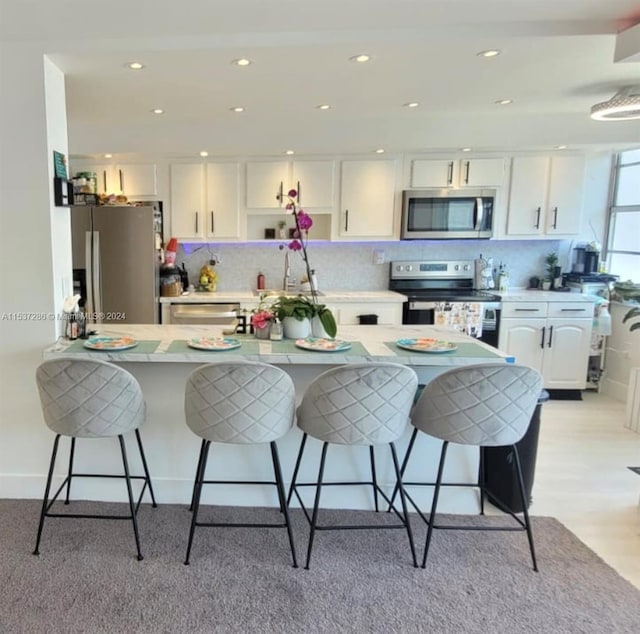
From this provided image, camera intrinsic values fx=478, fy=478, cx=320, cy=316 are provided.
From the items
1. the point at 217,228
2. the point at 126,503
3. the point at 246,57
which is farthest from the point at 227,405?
the point at 217,228

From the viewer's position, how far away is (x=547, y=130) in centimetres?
397

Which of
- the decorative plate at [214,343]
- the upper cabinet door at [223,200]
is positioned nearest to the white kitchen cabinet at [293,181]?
the upper cabinet door at [223,200]

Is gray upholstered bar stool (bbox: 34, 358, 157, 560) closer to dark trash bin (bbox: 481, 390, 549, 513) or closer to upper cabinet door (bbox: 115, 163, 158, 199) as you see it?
dark trash bin (bbox: 481, 390, 549, 513)

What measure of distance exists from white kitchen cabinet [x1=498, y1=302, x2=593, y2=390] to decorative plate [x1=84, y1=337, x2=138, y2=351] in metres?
3.36

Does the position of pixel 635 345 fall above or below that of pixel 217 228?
below

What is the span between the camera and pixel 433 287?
498 cm

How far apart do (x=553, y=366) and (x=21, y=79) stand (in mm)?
4611

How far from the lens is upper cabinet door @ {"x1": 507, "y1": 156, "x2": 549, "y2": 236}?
4.49 metres

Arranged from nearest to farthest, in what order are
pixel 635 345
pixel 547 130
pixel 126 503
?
pixel 126 503 < pixel 547 130 < pixel 635 345

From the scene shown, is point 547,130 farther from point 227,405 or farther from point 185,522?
point 185,522

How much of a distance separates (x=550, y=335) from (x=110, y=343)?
384 centimetres

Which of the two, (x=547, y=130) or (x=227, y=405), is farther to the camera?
(x=547, y=130)

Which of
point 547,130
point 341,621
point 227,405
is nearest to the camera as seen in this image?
point 341,621

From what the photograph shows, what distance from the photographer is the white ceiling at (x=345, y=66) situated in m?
2.15
